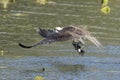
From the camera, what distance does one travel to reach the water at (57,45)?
1277 cm

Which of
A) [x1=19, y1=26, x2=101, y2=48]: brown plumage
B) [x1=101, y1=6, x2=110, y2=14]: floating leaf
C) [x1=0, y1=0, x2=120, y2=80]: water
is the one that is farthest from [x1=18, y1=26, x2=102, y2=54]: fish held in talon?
[x1=101, y1=6, x2=110, y2=14]: floating leaf

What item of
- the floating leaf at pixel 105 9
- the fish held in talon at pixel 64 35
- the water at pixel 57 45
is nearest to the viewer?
the fish held in talon at pixel 64 35

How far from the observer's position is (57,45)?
15188 mm

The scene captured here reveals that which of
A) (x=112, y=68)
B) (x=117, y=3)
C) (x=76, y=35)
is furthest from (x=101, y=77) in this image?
(x=117, y=3)

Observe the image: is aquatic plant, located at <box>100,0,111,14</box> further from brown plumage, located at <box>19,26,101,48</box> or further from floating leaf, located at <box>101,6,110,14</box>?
brown plumage, located at <box>19,26,101,48</box>

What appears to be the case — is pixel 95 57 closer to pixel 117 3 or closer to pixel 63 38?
pixel 63 38

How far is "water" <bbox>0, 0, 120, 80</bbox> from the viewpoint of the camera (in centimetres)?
1277

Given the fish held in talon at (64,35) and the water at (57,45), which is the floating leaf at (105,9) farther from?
the fish held in talon at (64,35)

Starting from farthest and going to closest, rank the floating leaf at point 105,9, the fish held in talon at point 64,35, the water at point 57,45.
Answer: the floating leaf at point 105,9, the water at point 57,45, the fish held in talon at point 64,35

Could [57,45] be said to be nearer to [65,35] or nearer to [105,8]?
[65,35]

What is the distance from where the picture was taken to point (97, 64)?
1354 centimetres

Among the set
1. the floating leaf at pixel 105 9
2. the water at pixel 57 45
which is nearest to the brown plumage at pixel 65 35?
the water at pixel 57 45

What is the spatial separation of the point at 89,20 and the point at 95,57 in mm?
4210

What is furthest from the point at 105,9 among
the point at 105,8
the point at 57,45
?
the point at 57,45
